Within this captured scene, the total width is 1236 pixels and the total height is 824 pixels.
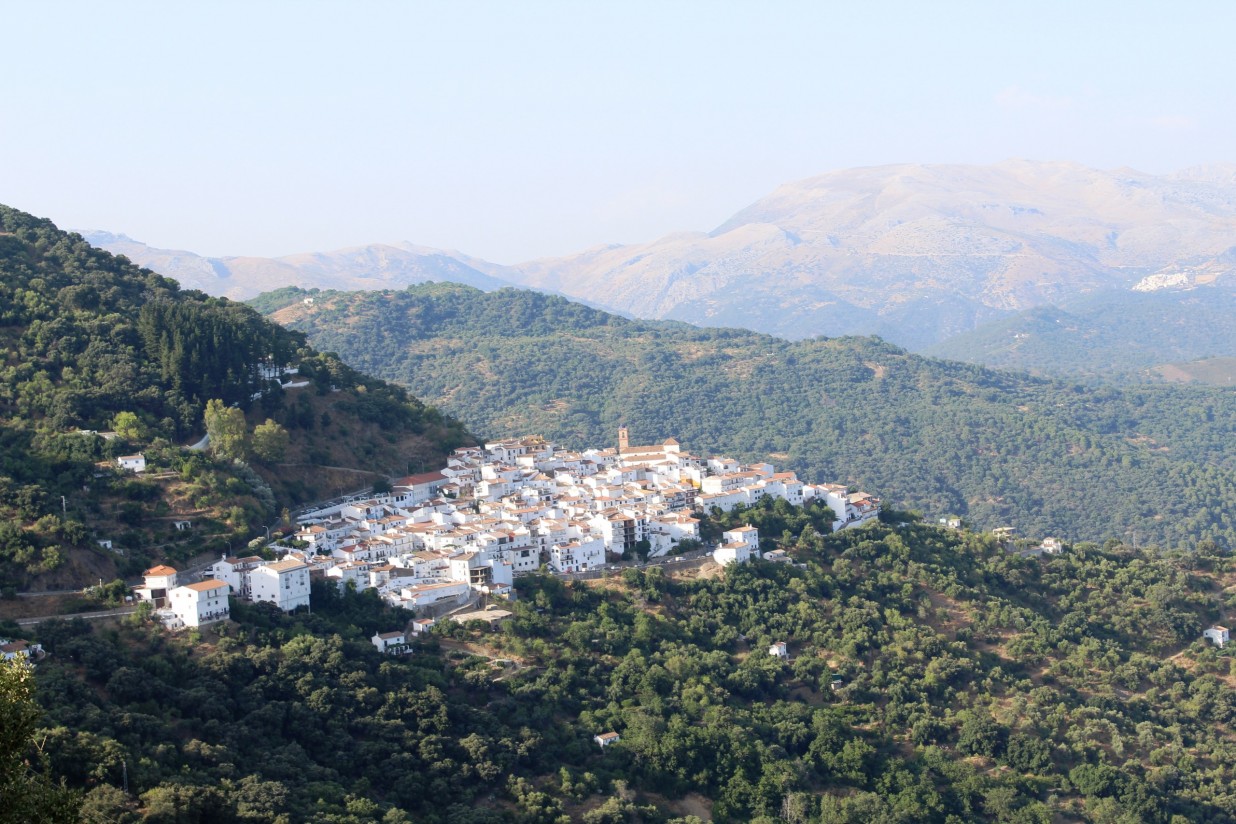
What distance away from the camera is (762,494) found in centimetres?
4256

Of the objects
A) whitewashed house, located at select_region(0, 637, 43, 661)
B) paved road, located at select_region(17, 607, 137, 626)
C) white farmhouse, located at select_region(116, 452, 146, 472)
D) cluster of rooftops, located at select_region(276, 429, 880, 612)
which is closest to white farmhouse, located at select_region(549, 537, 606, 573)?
cluster of rooftops, located at select_region(276, 429, 880, 612)

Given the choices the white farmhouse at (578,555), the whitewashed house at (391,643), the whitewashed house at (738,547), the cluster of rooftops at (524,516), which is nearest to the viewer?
the whitewashed house at (391,643)

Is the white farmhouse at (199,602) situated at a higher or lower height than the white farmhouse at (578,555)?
higher

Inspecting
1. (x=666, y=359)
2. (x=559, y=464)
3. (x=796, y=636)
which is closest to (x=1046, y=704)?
(x=796, y=636)

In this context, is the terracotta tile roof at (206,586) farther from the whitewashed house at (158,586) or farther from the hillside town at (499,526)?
the whitewashed house at (158,586)

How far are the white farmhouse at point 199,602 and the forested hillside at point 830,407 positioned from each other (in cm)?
5110

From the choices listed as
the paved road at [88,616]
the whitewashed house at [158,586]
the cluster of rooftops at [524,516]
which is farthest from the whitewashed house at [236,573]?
the paved road at [88,616]

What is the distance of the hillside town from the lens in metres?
30.9

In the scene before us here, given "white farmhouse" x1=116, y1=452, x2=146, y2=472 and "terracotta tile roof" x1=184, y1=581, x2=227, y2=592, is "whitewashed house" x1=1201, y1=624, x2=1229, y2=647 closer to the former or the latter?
"terracotta tile roof" x1=184, y1=581, x2=227, y2=592

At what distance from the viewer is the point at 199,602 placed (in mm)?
28156

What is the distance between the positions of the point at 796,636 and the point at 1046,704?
6.84 metres

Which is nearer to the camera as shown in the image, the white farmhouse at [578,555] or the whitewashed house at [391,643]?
the whitewashed house at [391,643]

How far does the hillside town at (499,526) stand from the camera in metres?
30.9

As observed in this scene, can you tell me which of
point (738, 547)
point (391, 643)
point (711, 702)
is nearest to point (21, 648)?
point (391, 643)
